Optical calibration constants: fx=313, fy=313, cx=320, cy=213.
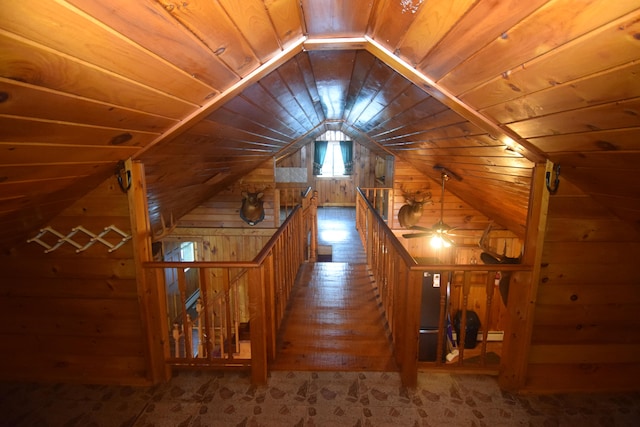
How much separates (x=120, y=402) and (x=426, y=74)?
257 cm

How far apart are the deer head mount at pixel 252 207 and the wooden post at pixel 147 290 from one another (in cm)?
360

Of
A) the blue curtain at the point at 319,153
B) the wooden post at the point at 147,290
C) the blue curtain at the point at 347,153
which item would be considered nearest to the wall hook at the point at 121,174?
the wooden post at the point at 147,290

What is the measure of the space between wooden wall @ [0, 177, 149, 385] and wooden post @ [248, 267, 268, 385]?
0.75m

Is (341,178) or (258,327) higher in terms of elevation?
(341,178)

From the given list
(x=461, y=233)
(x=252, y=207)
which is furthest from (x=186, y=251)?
(x=461, y=233)

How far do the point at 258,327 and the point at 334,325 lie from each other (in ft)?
2.90

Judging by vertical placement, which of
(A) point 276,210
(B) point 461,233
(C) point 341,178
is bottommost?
(B) point 461,233

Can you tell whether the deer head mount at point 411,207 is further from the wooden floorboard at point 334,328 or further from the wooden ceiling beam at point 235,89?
the wooden ceiling beam at point 235,89

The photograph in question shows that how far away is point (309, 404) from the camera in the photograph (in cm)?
188

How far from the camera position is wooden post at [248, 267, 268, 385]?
1957mm

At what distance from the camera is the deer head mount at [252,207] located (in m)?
5.63

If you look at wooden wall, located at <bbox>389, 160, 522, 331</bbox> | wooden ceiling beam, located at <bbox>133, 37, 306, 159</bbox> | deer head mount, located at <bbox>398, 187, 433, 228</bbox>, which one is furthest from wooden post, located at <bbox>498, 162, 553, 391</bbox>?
wooden wall, located at <bbox>389, 160, 522, 331</bbox>

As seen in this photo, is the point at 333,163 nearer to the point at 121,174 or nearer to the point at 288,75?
the point at 288,75

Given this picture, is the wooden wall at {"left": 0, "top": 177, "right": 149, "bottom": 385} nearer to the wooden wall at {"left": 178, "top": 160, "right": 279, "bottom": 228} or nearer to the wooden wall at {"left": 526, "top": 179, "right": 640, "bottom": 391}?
the wooden wall at {"left": 526, "top": 179, "right": 640, "bottom": 391}
